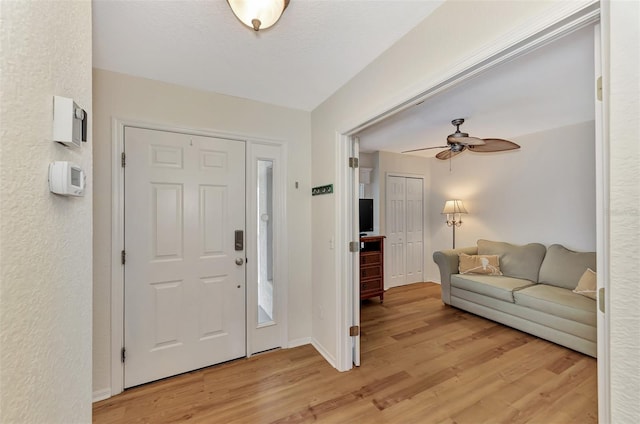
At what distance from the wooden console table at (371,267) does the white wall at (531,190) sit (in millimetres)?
1686

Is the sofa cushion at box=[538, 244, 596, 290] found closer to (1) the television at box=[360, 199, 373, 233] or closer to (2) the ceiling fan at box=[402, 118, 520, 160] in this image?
(2) the ceiling fan at box=[402, 118, 520, 160]

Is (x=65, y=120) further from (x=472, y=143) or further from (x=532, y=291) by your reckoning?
(x=532, y=291)

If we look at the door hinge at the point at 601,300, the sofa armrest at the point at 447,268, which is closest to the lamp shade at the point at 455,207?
the sofa armrest at the point at 447,268

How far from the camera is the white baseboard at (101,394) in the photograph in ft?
6.19

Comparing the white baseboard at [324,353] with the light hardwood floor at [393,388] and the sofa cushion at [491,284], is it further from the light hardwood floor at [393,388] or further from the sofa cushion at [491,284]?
the sofa cushion at [491,284]

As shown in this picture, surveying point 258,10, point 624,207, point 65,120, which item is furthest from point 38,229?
point 624,207

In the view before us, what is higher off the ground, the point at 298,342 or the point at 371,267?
the point at 371,267

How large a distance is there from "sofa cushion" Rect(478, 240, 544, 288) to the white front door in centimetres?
350

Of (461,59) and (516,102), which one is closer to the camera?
(461,59)

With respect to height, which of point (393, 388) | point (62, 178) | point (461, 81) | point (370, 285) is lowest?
point (393, 388)

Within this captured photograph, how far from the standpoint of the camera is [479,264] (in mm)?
3680

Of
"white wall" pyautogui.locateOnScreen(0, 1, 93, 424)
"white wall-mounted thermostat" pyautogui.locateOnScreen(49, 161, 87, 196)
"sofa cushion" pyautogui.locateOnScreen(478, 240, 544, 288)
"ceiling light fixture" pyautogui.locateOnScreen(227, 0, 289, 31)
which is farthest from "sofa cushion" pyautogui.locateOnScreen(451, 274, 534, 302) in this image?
"white wall-mounted thermostat" pyautogui.locateOnScreen(49, 161, 87, 196)

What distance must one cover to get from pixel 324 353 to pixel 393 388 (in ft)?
2.25

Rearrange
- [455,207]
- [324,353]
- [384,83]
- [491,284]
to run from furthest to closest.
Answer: [455,207] < [491,284] < [324,353] < [384,83]
